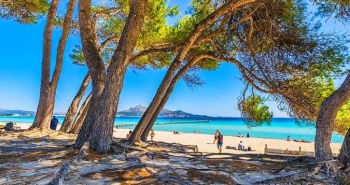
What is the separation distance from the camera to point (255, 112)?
9.98 metres

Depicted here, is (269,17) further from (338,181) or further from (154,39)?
(338,181)

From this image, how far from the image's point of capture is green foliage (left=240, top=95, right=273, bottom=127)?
986 centimetres

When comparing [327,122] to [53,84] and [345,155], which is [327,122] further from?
[53,84]

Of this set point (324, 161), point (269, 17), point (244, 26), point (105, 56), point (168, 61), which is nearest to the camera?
point (324, 161)

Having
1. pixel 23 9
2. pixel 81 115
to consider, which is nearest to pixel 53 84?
pixel 81 115

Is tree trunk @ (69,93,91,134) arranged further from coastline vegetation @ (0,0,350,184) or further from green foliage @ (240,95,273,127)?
green foliage @ (240,95,273,127)

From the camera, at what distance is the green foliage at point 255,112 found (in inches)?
388

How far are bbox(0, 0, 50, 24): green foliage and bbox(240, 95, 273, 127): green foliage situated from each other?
711cm

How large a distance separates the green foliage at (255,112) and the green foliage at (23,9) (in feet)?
23.3

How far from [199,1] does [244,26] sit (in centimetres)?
152

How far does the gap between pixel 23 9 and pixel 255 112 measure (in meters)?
8.07

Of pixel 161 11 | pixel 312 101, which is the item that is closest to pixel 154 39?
pixel 161 11

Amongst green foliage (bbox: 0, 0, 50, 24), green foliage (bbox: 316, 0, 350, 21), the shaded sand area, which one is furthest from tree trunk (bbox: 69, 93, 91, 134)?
green foliage (bbox: 316, 0, 350, 21)

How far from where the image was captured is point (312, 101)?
316 inches
